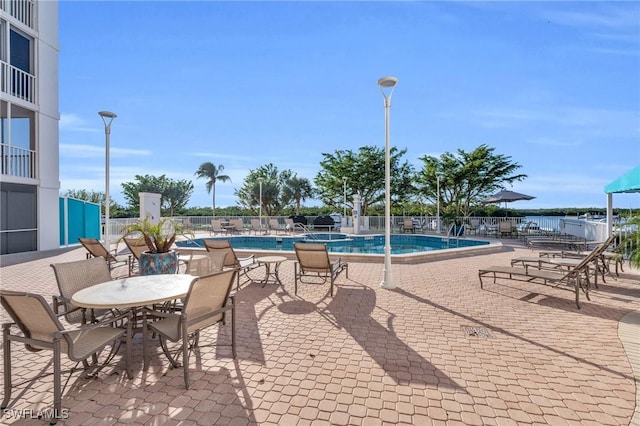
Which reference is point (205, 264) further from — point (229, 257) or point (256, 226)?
point (256, 226)

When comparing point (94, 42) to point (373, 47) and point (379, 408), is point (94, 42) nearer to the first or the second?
point (373, 47)

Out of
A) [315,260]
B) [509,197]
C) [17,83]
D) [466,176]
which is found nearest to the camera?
[315,260]

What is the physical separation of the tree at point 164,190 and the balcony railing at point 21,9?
2739 cm

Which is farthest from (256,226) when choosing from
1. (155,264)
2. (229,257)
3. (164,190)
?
(164,190)

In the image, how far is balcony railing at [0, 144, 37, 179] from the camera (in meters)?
10.6

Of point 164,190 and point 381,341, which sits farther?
point 164,190

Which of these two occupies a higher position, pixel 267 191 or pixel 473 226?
pixel 267 191

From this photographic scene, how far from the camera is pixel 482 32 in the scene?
8477mm

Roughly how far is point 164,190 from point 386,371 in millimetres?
40262

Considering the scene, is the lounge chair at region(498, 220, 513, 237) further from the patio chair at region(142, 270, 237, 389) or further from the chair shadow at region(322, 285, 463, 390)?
the patio chair at region(142, 270, 237, 389)

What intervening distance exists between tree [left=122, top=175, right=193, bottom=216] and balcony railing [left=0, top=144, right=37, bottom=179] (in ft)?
88.1

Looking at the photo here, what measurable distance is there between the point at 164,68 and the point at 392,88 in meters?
9.89

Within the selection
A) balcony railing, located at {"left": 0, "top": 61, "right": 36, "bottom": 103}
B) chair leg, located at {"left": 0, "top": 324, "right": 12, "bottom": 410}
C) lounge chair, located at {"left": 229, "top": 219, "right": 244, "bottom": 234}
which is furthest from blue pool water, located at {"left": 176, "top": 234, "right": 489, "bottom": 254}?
chair leg, located at {"left": 0, "top": 324, "right": 12, "bottom": 410}

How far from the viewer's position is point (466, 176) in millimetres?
21500
